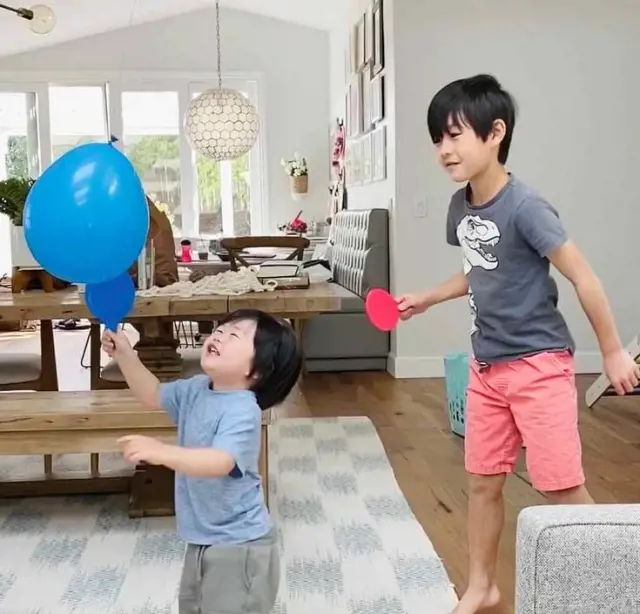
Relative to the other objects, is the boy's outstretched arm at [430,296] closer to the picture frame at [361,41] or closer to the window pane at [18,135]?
the picture frame at [361,41]

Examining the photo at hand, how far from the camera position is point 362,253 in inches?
209

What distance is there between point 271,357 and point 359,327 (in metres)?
3.74

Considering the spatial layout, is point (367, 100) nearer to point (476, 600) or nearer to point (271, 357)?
point (476, 600)

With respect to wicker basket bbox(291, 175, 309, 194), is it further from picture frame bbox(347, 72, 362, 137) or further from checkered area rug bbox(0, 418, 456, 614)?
checkered area rug bbox(0, 418, 456, 614)

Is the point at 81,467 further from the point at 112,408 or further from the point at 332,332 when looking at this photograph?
the point at 332,332

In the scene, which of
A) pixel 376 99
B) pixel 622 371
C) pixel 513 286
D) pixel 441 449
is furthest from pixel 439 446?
pixel 376 99

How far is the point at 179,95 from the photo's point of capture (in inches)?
334

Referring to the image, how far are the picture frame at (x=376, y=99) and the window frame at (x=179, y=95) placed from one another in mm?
2924

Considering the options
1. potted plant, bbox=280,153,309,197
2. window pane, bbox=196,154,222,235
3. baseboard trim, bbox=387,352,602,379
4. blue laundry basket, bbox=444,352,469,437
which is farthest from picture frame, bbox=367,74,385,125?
window pane, bbox=196,154,222,235

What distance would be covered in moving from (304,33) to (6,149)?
10.4 ft

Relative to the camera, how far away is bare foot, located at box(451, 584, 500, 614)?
6.44 ft

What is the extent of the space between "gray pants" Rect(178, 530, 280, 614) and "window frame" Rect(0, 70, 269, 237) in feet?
23.9

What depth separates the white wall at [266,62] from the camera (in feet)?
27.3

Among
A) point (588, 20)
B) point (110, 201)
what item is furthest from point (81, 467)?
point (588, 20)
